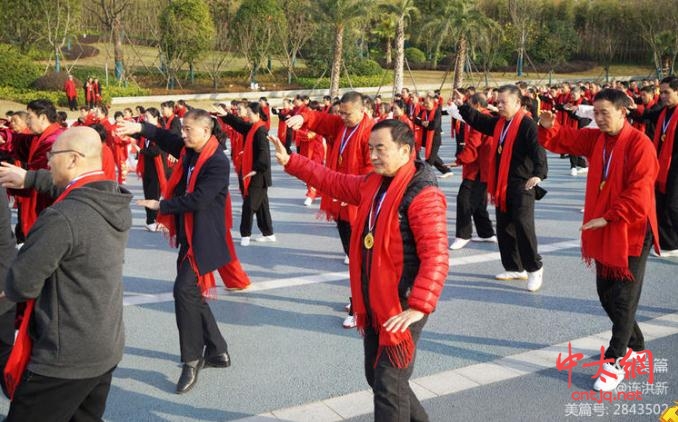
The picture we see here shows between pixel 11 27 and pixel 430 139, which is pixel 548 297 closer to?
pixel 430 139

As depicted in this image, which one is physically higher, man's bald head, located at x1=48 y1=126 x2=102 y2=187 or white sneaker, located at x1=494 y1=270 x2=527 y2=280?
man's bald head, located at x1=48 y1=126 x2=102 y2=187

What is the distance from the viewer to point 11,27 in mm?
36781

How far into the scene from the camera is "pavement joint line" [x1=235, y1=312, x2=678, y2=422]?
171 inches

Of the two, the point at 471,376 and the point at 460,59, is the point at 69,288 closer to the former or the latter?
the point at 471,376

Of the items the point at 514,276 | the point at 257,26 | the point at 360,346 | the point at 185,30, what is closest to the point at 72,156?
the point at 360,346

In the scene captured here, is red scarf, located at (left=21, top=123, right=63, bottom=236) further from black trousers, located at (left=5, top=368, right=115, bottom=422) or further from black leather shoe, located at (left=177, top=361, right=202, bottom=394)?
black trousers, located at (left=5, top=368, right=115, bottom=422)

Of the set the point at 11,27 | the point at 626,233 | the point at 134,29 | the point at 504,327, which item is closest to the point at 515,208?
the point at 504,327

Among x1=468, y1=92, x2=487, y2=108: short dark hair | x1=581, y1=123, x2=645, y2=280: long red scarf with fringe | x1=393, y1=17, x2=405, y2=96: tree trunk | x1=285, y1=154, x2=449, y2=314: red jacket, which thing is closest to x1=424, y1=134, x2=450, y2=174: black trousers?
x1=468, y1=92, x2=487, y2=108: short dark hair

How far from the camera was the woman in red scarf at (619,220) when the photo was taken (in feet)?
15.2

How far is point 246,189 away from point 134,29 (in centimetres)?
3932

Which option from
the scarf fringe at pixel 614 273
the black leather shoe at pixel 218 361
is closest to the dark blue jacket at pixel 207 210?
the black leather shoe at pixel 218 361

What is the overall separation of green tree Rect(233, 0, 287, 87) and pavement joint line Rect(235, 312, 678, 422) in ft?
120

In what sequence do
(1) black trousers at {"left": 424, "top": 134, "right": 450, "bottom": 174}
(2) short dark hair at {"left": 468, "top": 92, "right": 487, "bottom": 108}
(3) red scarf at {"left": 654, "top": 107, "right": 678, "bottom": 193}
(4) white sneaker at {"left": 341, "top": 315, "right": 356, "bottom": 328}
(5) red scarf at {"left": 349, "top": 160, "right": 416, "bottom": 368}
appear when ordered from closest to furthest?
(5) red scarf at {"left": 349, "top": 160, "right": 416, "bottom": 368} < (4) white sneaker at {"left": 341, "top": 315, "right": 356, "bottom": 328} < (3) red scarf at {"left": 654, "top": 107, "right": 678, "bottom": 193} < (2) short dark hair at {"left": 468, "top": 92, "right": 487, "bottom": 108} < (1) black trousers at {"left": 424, "top": 134, "right": 450, "bottom": 174}

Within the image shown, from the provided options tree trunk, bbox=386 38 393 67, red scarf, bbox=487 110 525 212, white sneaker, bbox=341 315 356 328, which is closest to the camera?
white sneaker, bbox=341 315 356 328
